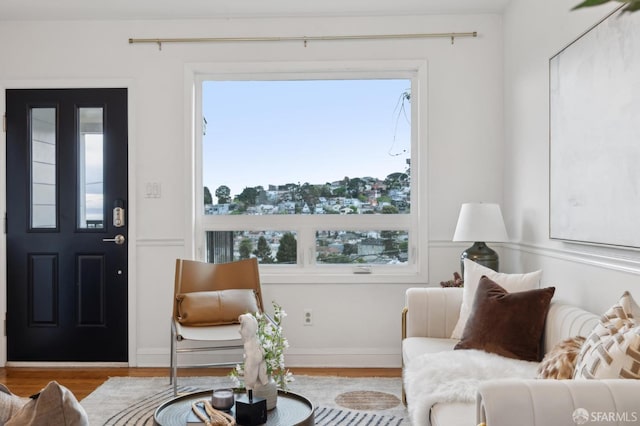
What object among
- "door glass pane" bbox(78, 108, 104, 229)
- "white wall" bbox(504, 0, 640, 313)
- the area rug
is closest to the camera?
"white wall" bbox(504, 0, 640, 313)

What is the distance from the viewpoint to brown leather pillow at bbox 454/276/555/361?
108 inches

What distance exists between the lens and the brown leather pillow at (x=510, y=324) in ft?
8.96

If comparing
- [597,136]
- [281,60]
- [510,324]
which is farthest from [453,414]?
[281,60]

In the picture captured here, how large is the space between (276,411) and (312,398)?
1261 mm

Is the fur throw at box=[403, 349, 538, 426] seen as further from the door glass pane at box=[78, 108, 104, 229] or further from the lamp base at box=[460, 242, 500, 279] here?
the door glass pane at box=[78, 108, 104, 229]

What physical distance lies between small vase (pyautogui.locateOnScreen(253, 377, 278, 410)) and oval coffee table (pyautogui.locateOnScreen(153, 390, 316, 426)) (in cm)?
3

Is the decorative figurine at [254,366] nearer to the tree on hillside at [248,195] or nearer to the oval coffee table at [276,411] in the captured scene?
the oval coffee table at [276,411]

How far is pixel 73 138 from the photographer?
14.6ft

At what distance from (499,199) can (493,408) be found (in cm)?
298

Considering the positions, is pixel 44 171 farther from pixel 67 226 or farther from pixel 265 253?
pixel 265 253

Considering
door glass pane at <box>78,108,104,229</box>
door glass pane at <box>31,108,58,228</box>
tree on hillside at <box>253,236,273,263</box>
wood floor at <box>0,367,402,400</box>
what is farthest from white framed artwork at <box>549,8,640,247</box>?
door glass pane at <box>31,108,58,228</box>

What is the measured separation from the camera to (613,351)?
68.2 inches

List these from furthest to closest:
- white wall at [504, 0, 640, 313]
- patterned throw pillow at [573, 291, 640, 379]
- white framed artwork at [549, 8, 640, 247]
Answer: white wall at [504, 0, 640, 313] → white framed artwork at [549, 8, 640, 247] → patterned throw pillow at [573, 291, 640, 379]

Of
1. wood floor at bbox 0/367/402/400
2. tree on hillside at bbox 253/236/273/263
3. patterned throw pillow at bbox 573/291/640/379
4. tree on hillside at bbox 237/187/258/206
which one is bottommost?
wood floor at bbox 0/367/402/400
